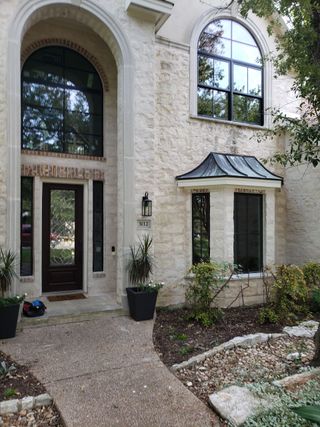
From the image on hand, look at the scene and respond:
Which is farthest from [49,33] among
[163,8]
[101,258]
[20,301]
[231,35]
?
[20,301]

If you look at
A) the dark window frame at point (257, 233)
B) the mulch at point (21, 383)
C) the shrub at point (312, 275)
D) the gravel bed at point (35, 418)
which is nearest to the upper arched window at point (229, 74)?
the dark window frame at point (257, 233)

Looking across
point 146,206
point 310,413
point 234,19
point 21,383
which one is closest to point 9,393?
point 21,383

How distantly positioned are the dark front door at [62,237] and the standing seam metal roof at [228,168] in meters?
2.51

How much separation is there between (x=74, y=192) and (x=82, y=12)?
3650 mm

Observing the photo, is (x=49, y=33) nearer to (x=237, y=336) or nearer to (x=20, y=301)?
(x=20, y=301)

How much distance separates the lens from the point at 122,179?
21.5ft

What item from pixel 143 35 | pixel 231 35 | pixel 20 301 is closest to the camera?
pixel 20 301

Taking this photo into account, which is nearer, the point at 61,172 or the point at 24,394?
the point at 24,394

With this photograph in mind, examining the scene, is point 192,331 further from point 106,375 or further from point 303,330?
point 106,375

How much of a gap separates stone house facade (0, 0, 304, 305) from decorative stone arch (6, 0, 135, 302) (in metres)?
0.03

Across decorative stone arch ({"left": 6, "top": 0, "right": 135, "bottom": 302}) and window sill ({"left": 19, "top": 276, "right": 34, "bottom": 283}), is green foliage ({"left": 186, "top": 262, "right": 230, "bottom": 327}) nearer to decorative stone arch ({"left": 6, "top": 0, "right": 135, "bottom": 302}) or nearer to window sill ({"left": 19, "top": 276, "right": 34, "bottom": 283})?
decorative stone arch ({"left": 6, "top": 0, "right": 135, "bottom": 302})

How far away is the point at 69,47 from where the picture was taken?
7168 millimetres

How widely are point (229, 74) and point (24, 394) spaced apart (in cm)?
804

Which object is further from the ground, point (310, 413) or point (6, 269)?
point (6, 269)
